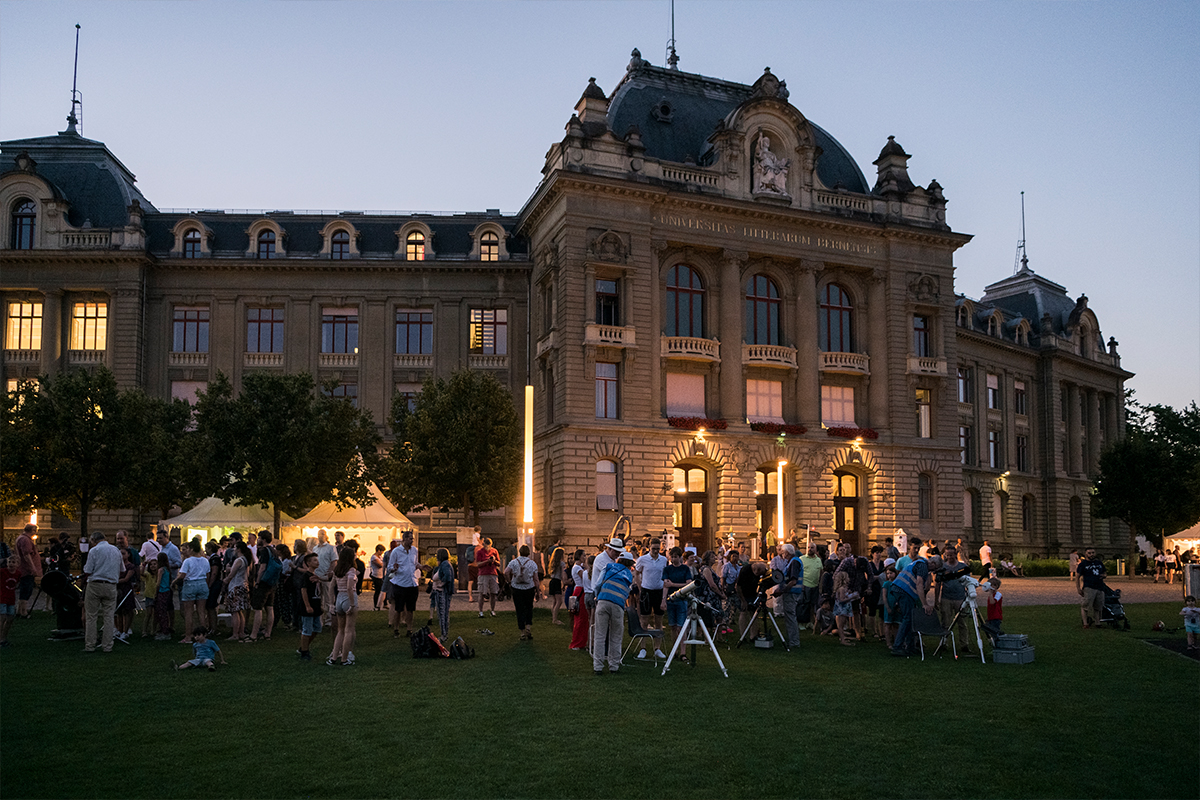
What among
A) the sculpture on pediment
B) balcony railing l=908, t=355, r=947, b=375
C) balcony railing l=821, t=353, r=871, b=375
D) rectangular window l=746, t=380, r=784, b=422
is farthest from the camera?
balcony railing l=908, t=355, r=947, b=375

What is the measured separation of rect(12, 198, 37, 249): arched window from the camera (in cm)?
5009

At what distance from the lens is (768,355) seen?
159 feet

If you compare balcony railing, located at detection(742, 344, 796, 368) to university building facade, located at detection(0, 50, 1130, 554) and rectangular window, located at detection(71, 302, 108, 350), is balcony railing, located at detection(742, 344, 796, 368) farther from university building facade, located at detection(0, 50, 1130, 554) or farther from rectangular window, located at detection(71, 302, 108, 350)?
rectangular window, located at detection(71, 302, 108, 350)

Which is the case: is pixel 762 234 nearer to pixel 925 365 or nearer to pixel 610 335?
pixel 610 335

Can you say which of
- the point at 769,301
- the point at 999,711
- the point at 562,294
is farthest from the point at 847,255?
the point at 999,711

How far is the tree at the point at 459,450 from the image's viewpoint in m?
42.1

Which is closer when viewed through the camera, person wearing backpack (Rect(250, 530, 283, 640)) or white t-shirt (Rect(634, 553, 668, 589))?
white t-shirt (Rect(634, 553, 668, 589))

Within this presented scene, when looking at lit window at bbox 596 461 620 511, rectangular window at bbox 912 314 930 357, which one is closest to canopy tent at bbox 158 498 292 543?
lit window at bbox 596 461 620 511

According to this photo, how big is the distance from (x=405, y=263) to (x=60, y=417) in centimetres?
1797

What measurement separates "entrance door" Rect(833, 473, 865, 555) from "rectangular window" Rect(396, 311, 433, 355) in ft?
70.8

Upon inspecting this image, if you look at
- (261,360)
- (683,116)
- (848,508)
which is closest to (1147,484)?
(848,508)

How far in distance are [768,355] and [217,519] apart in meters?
25.4

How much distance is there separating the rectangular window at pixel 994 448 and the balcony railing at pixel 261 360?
154ft

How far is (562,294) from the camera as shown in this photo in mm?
45656
